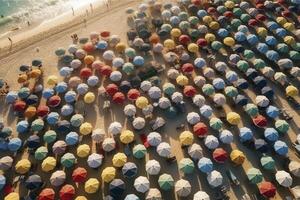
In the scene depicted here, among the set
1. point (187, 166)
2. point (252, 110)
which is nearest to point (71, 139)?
point (187, 166)

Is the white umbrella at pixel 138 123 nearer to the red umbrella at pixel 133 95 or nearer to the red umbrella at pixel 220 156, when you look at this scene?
the red umbrella at pixel 133 95

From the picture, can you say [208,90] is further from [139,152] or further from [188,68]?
[139,152]

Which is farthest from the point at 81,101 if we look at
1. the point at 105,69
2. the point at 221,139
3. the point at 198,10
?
the point at 198,10

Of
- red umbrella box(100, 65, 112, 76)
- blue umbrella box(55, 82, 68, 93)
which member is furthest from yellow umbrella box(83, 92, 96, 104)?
red umbrella box(100, 65, 112, 76)

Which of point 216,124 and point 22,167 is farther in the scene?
point 216,124

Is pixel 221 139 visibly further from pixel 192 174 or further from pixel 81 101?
pixel 81 101
